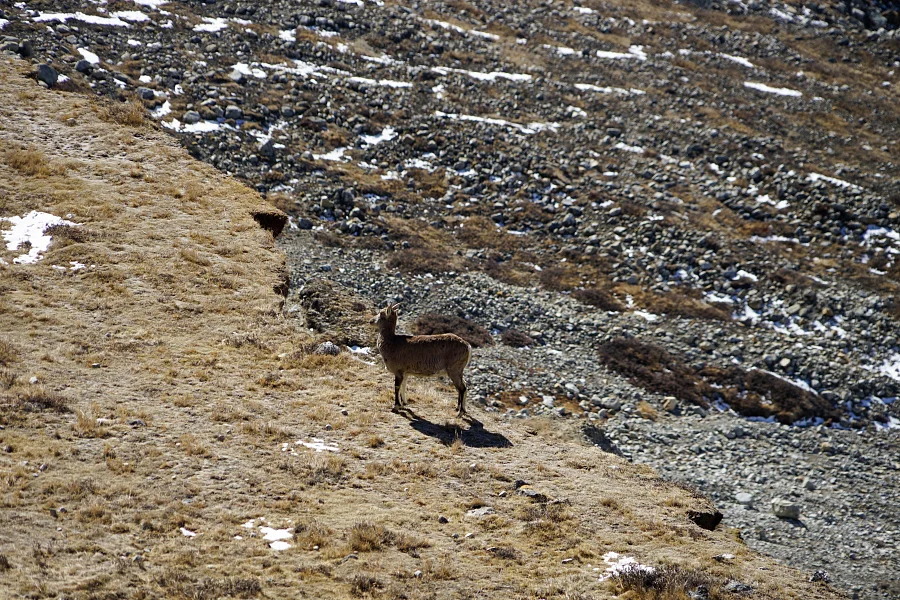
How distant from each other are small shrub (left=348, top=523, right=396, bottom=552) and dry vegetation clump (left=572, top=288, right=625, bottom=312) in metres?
21.6

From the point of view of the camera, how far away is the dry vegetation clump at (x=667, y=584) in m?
10.7

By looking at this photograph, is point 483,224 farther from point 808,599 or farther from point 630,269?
point 808,599

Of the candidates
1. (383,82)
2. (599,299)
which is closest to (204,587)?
(599,299)

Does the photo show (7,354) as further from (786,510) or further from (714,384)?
(714,384)

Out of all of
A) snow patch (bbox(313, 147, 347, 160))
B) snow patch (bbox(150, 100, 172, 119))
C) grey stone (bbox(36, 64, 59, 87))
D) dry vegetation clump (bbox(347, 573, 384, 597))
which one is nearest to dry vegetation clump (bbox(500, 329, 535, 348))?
snow patch (bbox(313, 147, 347, 160))

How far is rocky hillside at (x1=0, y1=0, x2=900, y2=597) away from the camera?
24.7m

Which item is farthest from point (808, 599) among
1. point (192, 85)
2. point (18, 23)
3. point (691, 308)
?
Result: point (18, 23)

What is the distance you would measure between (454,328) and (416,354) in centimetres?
1040

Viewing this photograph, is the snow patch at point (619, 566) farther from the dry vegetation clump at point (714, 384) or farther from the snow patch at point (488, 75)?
the snow patch at point (488, 75)

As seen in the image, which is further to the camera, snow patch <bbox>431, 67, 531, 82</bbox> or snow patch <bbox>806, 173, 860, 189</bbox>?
snow patch <bbox>431, 67, 531, 82</bbox>

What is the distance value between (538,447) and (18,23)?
35.2m

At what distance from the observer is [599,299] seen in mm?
31969

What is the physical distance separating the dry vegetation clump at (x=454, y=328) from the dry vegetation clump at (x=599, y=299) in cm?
600

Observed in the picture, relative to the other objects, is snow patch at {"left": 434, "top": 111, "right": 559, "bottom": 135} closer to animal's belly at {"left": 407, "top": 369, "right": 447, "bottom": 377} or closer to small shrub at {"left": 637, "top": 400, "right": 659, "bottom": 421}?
small shrub at {"left": 637, "top": 400, "right": 659, "bottom": 421}
